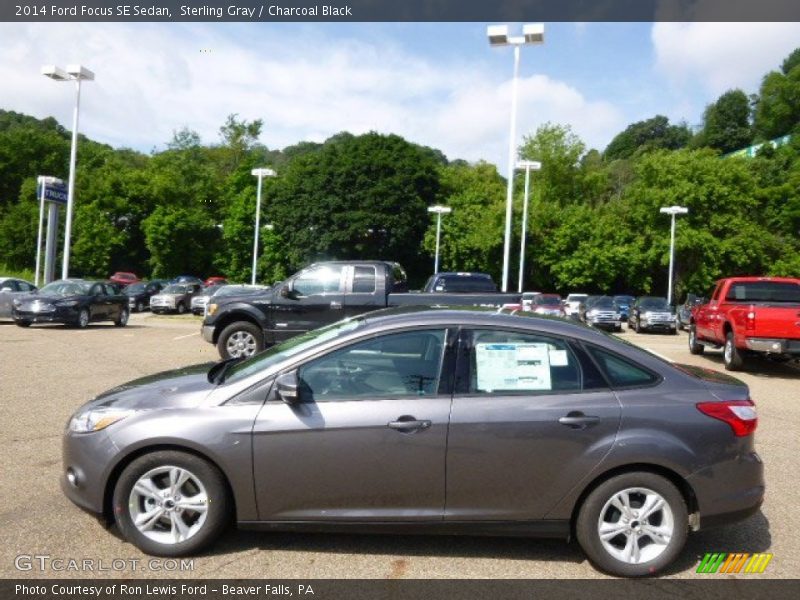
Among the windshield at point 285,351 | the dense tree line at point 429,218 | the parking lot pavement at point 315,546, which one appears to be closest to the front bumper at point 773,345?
the parking lot pavement at point 315,546

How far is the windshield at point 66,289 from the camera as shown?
21109mm

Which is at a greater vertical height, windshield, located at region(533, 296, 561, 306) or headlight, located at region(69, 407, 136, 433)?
windshield, located at region(533, 296, 561, 306)

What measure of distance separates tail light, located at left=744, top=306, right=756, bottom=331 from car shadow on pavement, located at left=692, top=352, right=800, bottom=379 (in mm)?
1125

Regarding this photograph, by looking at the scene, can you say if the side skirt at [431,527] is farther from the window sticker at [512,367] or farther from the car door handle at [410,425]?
the window sticker at [512,367]

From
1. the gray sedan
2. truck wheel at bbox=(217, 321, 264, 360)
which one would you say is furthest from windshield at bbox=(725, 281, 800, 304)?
the gray sedan

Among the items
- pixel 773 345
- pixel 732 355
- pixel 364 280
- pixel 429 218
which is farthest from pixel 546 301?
pixel 429 218

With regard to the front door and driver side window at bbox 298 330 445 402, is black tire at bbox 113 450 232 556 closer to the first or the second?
the front door

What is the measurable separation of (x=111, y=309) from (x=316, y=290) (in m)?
12.1

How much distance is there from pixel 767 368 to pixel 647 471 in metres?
13.5

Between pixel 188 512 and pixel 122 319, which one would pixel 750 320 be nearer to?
pixel 188 512

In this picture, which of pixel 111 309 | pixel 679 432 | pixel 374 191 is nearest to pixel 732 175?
pixel 374 191

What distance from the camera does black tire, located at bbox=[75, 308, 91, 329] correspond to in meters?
20.9

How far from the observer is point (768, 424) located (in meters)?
9.14

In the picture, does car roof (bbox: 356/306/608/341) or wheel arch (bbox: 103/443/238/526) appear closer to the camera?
wheel arch (bbox: 103/443/238/526)
